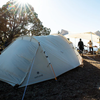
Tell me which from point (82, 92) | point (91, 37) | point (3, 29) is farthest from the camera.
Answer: point (3, 29)

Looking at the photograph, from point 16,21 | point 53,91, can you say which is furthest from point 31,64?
point 16,21

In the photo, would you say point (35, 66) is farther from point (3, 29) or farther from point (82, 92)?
point (3, 29)

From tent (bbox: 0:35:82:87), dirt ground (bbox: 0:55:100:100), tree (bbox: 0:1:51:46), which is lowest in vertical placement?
dirt ground (bbox: 0:55:100:100)

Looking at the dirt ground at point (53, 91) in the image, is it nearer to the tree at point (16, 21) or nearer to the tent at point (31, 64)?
the tent at point (31, 64)

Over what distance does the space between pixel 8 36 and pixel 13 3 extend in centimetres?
604

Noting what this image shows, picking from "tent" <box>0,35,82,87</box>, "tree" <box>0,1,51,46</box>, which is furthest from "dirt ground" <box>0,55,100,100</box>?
"tree" <box>0,1,51,46</box>

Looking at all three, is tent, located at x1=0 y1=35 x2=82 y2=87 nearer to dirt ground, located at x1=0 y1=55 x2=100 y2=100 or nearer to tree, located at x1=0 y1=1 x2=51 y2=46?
dirt ground, located at x1=0 y1=55 x2=100 y2=100

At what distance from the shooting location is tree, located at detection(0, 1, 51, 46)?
51.7 ft

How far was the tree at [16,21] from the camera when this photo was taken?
15.8 meters

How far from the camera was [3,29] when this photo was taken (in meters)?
15.2

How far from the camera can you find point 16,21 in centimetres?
1745

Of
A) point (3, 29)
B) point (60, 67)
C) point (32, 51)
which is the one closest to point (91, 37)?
point (60, 67)

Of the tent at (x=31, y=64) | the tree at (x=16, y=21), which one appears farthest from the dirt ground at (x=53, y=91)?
the tree at (x=16, y=21)

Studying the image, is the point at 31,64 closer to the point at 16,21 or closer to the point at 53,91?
the point at 53,91
